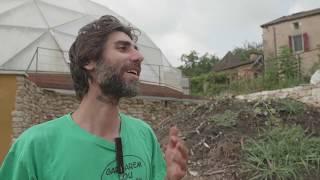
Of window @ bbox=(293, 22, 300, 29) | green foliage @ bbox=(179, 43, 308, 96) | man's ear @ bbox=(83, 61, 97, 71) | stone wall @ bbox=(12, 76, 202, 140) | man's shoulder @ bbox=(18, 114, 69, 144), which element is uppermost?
window @ bbox=(293, 22, 300, 29)

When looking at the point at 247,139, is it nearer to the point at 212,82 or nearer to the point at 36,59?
the point at 36,59

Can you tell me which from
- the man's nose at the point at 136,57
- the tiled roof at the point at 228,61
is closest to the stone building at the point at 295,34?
the tiled roof at the point at 228,61

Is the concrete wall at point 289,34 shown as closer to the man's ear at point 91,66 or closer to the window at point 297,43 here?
the window at point 297,43

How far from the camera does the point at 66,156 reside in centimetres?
191

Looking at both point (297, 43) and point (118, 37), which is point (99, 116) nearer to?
point (118, 37)

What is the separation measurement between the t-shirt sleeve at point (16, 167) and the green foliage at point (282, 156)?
5.33 m

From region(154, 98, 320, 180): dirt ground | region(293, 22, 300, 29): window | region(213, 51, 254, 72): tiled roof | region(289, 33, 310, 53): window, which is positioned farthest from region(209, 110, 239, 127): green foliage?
region(213, 51, 254, 72): tiled roof

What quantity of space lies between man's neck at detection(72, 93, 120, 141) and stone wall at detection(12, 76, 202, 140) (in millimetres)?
8499

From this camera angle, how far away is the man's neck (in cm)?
204

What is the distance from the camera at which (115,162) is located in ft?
6.47

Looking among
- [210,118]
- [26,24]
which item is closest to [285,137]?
[210,118]

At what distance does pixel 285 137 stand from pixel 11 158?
6341mm

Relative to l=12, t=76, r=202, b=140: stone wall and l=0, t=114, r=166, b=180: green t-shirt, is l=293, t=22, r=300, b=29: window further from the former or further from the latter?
l=0, t=114, r=166, b=180: green t-shirt

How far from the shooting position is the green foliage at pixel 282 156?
7020 millimetres
